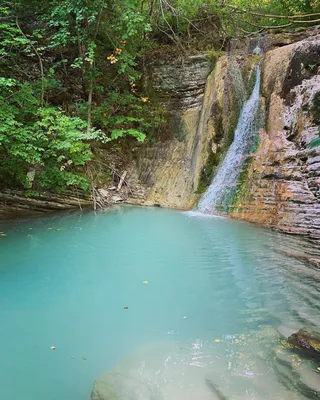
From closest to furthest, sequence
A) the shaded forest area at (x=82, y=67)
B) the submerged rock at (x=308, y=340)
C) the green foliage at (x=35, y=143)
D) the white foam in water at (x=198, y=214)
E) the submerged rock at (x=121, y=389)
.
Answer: the submerged rock at (x=121, y=389), the submerged rock at (x=308, y=340), the green foliage at (x=35, y=143), the shaded forest area at (x=82, y=67), the white foam in water at (x=198, y=214)

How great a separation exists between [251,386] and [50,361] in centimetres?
138

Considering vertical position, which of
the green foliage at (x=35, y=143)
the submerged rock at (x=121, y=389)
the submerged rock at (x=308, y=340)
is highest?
the green foliage at (x=35, y=143)

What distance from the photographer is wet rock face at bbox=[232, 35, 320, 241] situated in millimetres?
5805

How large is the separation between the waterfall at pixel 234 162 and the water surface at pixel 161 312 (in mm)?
2008

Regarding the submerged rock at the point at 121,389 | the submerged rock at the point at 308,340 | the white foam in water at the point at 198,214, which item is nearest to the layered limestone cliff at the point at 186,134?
the white foam in water at the point at 198,214

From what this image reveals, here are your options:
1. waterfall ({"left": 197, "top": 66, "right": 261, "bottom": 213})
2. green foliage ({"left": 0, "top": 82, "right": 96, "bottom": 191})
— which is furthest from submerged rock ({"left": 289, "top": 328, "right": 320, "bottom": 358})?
green foliage ({"left": 0, "top": 82, "right": 96, "bottom": 191})

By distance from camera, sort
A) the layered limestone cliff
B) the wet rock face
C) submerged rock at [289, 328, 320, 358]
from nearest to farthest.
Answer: submerged rock at [289, 328, 320, 358] < the wet rock face < the layered limestone cliff

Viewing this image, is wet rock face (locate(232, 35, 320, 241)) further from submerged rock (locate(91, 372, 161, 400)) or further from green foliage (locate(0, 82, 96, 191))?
submerged rock (locate(91, 372, 161, 400))

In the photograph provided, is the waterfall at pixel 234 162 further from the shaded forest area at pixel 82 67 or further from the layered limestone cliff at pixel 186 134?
the shaded forest area at pixel 82 67

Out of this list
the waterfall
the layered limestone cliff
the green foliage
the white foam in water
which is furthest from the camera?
the layered limestone cliff

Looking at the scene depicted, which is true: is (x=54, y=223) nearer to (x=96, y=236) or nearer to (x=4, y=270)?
(x=96, y=236)

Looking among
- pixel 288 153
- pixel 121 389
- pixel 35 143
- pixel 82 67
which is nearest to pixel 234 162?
pixel 288 153

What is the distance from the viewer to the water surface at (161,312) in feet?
6.66

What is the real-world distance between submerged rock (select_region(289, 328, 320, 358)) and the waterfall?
489 centimetres
